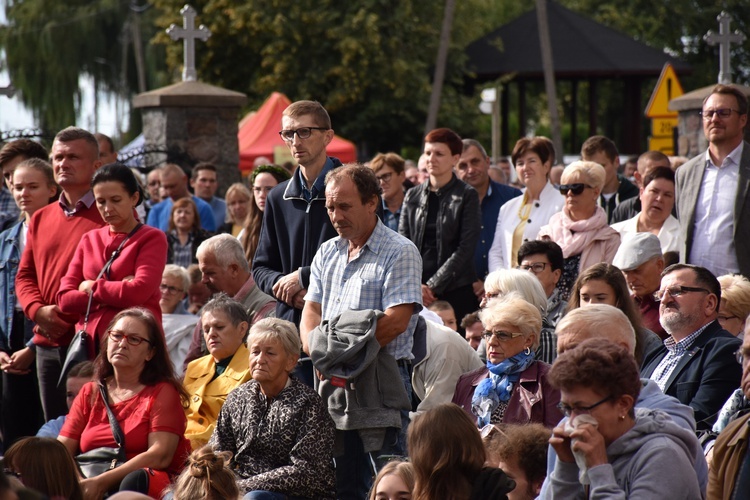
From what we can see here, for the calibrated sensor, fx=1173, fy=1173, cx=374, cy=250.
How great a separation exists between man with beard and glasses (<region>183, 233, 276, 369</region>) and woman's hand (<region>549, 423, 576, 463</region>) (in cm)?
333

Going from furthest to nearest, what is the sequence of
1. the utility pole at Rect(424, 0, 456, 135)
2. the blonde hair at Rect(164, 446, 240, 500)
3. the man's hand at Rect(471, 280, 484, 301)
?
the utility pole at Rect(424, 0, 456, 135)
the man's hand at Rect(471, 280, 484, 301)
the blonde hair at Rect(164, 446, 240, 500)

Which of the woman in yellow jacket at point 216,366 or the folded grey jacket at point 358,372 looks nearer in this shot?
the folded grey jacket at point 358,372

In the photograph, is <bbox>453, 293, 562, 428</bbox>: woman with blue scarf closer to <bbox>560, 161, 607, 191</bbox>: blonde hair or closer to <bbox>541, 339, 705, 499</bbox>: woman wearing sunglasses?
<bbox>541, 339, 705, 499</bbox>: woman wearing sunglasses

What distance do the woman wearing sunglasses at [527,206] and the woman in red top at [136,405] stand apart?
2.97m

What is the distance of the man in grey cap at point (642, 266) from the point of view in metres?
6.49

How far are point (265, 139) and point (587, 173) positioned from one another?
13494mm

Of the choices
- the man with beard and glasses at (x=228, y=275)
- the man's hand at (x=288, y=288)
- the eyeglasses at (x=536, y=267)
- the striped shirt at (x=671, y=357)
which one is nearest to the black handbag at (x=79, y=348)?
the man with beard and glasses at (x=228, y=275)

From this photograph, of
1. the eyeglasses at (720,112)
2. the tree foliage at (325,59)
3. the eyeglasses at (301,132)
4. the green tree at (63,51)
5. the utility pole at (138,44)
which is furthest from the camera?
the utility pole at (138,44)

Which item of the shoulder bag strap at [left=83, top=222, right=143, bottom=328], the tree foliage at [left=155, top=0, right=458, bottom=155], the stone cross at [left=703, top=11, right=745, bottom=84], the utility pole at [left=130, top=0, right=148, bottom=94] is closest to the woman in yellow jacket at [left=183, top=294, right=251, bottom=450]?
the shoulder bag strap at [left=83, top=222, right=143, bottom=328]

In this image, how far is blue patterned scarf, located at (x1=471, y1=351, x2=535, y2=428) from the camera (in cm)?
527

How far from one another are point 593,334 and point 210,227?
19.0 ft

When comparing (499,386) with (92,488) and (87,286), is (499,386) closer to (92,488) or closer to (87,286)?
(92,488)

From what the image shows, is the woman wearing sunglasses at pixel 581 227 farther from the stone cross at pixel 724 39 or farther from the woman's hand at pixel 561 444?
the stone cross at pixel 724 39

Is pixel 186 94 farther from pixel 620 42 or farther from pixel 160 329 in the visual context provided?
pixel 620 42
